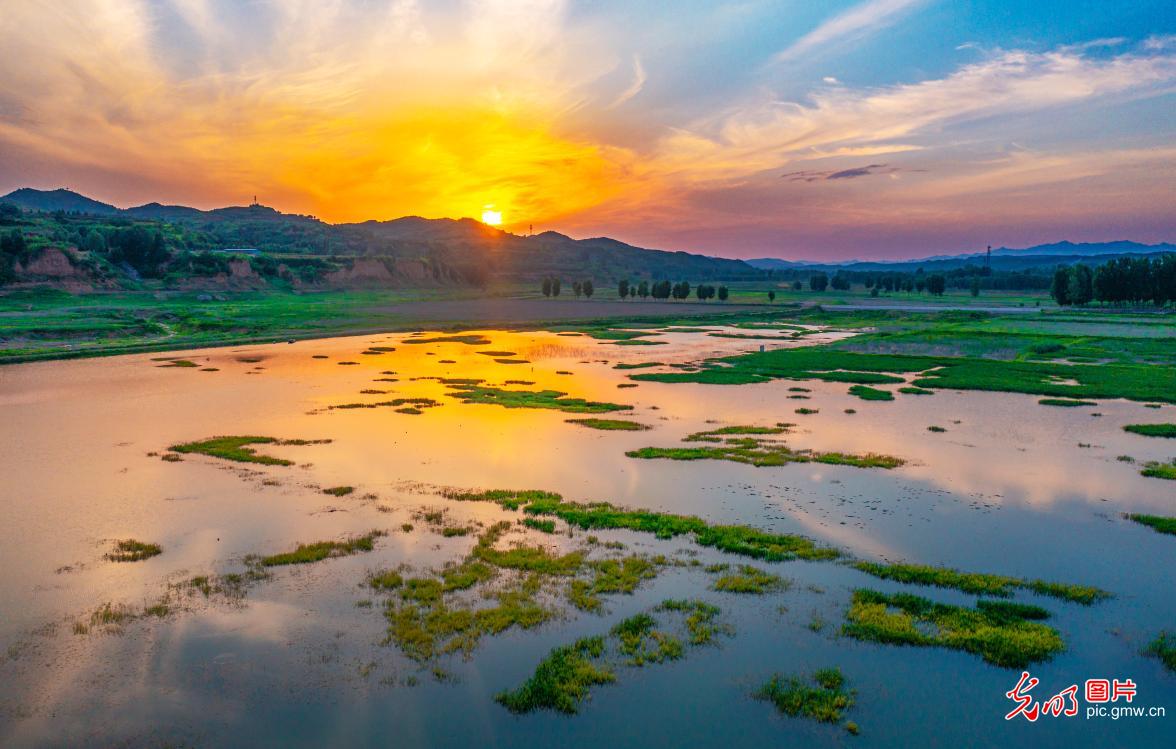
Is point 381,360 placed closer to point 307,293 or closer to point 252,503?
point 252,503

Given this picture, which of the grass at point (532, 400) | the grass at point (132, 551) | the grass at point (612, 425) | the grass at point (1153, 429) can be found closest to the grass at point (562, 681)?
the grass at point (132, 551)

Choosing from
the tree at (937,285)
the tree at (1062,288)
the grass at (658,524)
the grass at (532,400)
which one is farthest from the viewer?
the tree at (937,285)

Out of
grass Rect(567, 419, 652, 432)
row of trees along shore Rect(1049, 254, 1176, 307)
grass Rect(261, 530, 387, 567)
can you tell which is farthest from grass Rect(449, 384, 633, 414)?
row of trees along shore Rect(1049, 254, 1176, 307)

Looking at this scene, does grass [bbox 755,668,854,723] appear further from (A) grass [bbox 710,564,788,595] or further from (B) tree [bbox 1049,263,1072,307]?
(B) tree [bbox 1049,263,1072,307]

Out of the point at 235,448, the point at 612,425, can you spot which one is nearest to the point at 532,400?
the point at 612,425

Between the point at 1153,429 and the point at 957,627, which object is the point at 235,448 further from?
the point at 1153,429

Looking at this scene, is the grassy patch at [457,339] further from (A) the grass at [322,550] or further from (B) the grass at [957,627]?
(B) the grass at [957,627]

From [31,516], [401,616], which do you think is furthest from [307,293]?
[401,616]
